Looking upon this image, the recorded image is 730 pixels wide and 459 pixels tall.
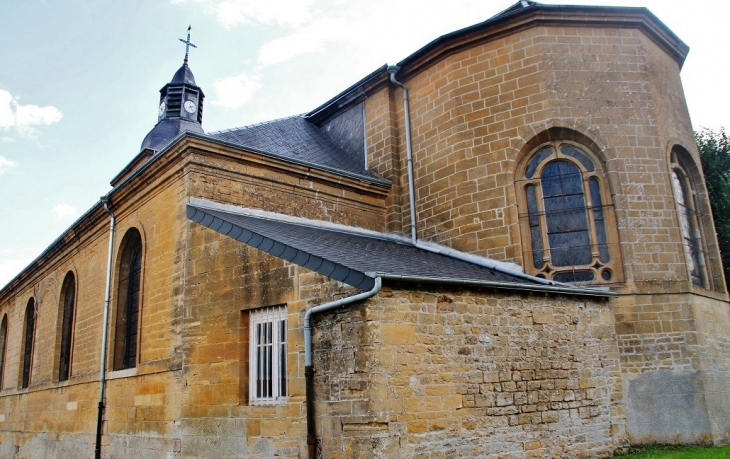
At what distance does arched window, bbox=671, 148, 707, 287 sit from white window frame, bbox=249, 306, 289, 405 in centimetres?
727

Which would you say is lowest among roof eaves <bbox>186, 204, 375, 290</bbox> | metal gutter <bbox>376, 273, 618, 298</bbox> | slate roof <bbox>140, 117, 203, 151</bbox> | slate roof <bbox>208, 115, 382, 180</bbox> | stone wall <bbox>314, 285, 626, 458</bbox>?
stone wall <bbox>314, 285, 626, 458</bbox>

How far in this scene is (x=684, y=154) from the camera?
11.4 m

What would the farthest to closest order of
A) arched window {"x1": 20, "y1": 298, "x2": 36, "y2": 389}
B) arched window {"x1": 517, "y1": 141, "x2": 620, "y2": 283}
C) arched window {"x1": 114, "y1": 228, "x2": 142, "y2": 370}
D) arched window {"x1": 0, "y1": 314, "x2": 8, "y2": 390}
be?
arched window {"x1": 0, "y1": 314, "x2": 8, "y2": 390} → arched window {"x1": 20, "y1": 298, "x2": 36, "y2": 389} → arched window {"x1": 114, "y1": 228, "x2": 142, "y2": 370} → arched window {"x1": 517, "y1": 141, "x2": 620, "y2": 283}

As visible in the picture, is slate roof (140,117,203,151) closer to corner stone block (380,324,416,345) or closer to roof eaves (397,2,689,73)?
roof eaves (397,2,689,73)

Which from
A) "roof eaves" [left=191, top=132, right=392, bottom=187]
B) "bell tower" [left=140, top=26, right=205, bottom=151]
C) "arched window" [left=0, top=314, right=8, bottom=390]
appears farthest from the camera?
"bell tower" [left=140, top=26, right=205, bottom=151]

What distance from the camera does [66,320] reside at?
14969 millimetres

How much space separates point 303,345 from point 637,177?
22.5 ft

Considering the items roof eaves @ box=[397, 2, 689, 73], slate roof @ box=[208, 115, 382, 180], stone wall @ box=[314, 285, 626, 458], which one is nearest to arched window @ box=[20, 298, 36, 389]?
slate roof @ box=[208, 115, 382, 180]

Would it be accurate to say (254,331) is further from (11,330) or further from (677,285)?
(11,330)

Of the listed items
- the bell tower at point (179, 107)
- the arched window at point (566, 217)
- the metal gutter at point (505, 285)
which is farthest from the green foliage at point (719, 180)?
the bell tower at point (179, 107)

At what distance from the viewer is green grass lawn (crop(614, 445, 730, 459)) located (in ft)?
26.8

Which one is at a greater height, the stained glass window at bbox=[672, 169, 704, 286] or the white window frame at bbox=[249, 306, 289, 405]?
the stained glass window at bbox=[672, 169, 704, 286]

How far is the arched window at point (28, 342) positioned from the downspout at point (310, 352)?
13.5 meters

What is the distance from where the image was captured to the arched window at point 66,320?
14.6 metres
